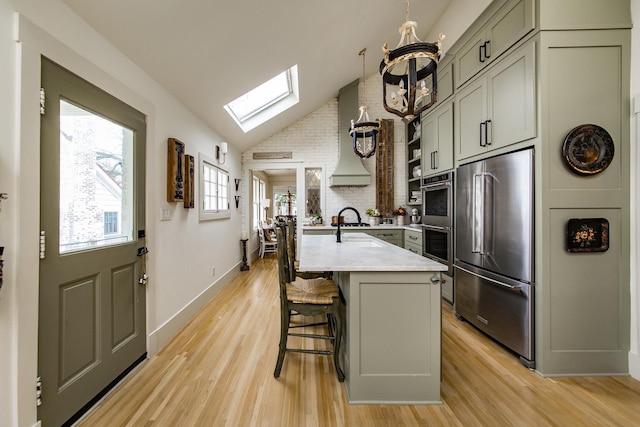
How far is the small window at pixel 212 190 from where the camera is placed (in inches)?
130

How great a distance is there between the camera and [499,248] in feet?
7.27

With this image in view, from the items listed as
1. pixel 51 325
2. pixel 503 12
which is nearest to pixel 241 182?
pixel 51 325

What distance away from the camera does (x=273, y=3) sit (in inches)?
84.8

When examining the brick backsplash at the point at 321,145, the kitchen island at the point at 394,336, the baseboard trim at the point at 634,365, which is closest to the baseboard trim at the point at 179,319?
the kitchen island at the point at 394,336

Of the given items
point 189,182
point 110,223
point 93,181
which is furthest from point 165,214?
point 93,181

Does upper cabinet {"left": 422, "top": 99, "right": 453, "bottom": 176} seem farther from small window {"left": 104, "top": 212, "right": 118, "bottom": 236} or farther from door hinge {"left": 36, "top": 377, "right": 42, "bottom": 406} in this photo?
door hinge {"left": 36, "top": 377, "right": 42, "bottom": 406}

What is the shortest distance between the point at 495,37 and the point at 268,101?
3260 mm

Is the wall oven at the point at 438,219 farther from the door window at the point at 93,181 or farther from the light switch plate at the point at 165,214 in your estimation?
the door window at the point at 93,181

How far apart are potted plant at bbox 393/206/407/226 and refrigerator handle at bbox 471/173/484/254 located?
7.72ft

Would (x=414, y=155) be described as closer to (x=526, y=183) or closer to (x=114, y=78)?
(x=526, y=183)

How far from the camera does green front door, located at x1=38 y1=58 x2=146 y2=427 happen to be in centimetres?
135

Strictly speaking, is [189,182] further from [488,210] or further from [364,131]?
[488,210]

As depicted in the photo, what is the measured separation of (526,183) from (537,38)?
102cm

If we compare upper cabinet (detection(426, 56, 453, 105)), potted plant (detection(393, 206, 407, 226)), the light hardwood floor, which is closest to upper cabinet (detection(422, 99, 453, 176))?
upper cabinet (detection(426, 56, 453, 105))
